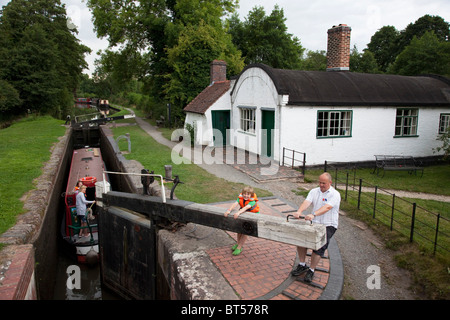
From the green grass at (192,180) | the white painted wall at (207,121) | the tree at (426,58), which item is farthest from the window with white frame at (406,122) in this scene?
the tree at (426,58)

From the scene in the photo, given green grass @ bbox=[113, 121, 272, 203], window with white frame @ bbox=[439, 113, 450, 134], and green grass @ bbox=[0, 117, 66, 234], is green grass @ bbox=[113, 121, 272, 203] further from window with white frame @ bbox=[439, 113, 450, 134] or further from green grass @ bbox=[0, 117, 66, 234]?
window with white frame @ bbox=[439, 113, 450, 134]

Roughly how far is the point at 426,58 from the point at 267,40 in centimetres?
1779

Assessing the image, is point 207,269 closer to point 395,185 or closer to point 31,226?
point 31,226

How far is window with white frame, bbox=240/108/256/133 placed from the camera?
16.6 metres

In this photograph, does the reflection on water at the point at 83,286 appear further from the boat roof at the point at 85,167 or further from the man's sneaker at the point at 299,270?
the man's sneaker at the point at 299,270

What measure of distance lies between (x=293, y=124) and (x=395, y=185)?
4.77 meters

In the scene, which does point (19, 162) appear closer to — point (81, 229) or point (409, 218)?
point (81, 229)

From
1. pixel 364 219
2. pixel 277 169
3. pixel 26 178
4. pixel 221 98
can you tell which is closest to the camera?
pixel 364 219

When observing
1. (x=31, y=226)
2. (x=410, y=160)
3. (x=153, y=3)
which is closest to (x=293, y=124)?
(x=410, y=160)

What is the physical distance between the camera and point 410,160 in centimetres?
1670

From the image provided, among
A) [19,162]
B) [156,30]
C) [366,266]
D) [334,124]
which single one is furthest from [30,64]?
[366,266]

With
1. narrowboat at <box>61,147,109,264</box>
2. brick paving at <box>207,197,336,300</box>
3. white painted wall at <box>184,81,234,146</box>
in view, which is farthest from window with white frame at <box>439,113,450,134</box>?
narrowboat at <box>61,147,109,264</box>

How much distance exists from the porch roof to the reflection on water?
998 cm

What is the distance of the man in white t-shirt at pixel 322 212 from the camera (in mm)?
5113
